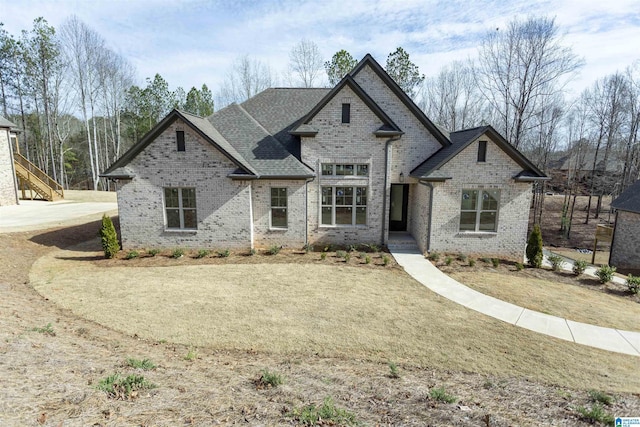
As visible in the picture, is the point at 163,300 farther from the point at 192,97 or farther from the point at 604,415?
the point at 192,97

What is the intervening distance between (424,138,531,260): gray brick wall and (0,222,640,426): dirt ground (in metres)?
8.72

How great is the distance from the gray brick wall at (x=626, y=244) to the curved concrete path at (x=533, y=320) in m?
11.5

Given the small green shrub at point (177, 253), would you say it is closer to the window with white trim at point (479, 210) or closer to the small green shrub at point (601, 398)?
the window with white trim at point (479, 210)

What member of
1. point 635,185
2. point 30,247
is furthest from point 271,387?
point 635,185

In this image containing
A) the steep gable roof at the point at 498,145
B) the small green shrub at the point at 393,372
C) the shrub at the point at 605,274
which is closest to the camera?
the small green shrub at the point at 393,372

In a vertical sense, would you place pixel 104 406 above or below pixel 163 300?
above

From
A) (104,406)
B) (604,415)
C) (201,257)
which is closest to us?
(104,406)

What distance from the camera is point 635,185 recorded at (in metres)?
18.2

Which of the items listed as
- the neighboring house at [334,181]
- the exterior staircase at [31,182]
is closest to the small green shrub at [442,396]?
the neighboring house at [334,181]

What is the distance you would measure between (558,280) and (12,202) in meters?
33.8

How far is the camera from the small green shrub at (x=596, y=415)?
15.1 ft

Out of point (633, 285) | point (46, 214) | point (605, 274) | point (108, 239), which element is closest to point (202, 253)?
point (108, 239)

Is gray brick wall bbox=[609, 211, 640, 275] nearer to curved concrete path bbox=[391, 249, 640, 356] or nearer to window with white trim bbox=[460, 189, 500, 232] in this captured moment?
window with white trim bbox=[460, 189, 500, 232]

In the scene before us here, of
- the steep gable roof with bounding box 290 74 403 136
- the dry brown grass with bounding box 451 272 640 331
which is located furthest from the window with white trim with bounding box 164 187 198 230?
the dry brown grass with bounding box 451 272 640 331
